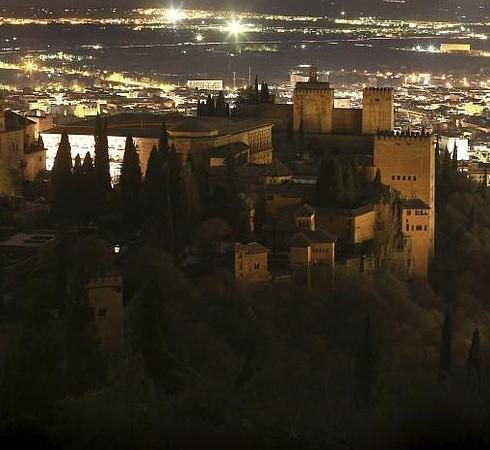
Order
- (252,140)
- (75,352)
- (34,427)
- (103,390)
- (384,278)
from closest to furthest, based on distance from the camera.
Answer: (34,427)
(103,390)
(75,352)
(384,278)
(252,140)

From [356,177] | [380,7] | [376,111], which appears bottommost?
[356,177]

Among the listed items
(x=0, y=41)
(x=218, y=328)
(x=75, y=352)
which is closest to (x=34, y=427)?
(x=75, y=352)

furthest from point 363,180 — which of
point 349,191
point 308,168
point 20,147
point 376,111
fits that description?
point 20,147

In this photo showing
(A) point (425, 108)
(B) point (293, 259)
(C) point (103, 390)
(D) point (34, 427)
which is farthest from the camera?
(A) point (425, 108)

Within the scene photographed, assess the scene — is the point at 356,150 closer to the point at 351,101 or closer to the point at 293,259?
the point at 293,259

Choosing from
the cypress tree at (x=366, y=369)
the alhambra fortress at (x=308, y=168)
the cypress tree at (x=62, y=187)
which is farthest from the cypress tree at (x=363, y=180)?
the cypress tree at (x=366, y=369)

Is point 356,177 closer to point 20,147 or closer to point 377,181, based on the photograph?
point 377,181
